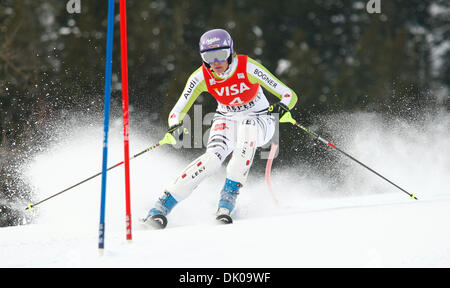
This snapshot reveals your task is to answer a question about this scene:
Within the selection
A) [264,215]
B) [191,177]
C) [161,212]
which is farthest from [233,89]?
[161,212]

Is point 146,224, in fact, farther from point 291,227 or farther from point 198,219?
point 291,227

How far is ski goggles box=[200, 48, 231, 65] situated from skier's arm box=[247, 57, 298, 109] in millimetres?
320

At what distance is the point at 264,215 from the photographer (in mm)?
4938

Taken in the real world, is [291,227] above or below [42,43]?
below

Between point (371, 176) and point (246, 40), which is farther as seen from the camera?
point (246, 40)

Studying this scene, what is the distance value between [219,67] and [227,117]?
1.97 feet

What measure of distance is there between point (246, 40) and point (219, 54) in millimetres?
14904

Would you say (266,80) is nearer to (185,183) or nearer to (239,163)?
(239,163)

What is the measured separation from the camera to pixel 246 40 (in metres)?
19.2

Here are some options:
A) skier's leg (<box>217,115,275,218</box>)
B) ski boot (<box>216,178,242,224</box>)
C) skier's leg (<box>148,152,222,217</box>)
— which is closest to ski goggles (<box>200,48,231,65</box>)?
skier's leg (<box>217,115,275,218</box>)

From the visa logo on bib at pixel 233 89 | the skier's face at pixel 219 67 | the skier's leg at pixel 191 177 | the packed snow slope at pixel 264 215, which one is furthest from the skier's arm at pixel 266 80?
the packed snow slope at pixel 264 215

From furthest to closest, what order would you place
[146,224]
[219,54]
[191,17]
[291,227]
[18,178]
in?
[191,17] → [18,178] → [219,54] → [146,224] → [291,227]

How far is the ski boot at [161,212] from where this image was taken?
4.36 metres

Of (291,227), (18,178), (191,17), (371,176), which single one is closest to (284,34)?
(191,17)
